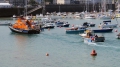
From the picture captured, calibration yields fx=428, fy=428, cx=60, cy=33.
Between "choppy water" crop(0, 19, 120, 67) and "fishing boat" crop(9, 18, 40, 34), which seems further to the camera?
"fishing boat" crop(9, 18, 40, 34)

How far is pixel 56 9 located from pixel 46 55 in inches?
4540

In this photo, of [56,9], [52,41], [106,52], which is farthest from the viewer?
[56,9]

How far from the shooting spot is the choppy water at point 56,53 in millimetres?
35562

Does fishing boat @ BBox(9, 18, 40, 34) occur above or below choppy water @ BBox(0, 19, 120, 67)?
above

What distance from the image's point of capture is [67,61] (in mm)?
36312

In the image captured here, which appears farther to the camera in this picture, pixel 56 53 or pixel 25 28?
pixel 25 28

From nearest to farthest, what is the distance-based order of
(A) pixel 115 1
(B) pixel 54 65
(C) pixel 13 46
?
(B) pixel 54 65, (C) pixel 13 46, (A) pixel 115 1

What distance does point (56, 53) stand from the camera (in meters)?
41.0

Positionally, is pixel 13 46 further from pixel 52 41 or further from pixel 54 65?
pixel 54 65

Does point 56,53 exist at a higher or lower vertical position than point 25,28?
lower

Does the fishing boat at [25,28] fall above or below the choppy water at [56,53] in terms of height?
above

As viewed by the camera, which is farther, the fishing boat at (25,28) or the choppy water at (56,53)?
the fishing boat at (25,28)

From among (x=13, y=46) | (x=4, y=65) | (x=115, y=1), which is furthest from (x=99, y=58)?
(x=115, y=1)

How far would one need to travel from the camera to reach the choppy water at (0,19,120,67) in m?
35.6
